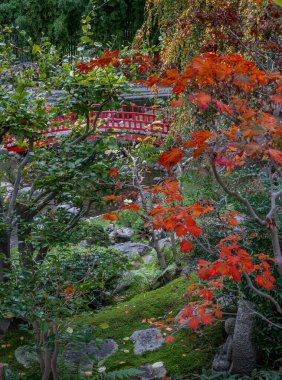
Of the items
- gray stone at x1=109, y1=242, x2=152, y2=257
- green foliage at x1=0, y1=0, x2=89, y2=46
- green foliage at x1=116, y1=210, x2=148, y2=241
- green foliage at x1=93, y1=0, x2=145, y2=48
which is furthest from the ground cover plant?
green foliage at x1=0, y1=0, x2=89, y2=46

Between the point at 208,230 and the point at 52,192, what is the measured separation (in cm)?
143

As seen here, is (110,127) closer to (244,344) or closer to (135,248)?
(244,344)

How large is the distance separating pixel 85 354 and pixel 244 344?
5.24 feet

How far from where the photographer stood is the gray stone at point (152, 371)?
415 centimetres

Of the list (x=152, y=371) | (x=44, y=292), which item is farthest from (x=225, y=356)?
(x=44, y=292)

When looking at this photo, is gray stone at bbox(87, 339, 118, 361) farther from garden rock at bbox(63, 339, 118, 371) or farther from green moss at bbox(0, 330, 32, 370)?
green moss at bbox(0, 330, 32, 370)

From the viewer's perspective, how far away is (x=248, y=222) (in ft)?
12.9

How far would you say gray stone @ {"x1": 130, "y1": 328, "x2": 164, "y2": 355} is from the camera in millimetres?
4652

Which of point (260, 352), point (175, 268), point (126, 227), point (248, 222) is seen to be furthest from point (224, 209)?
point (126, 227)

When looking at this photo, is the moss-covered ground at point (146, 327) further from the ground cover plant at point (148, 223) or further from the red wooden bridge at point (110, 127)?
the red wooden bridge at point (110, 127)

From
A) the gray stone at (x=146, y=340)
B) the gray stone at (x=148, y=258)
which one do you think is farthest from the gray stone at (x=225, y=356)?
the gray stone at (x=148, y=258)

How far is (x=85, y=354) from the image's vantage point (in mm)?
4621

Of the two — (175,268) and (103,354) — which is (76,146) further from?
(175,268)

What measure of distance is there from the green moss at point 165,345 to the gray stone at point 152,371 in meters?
0.06
